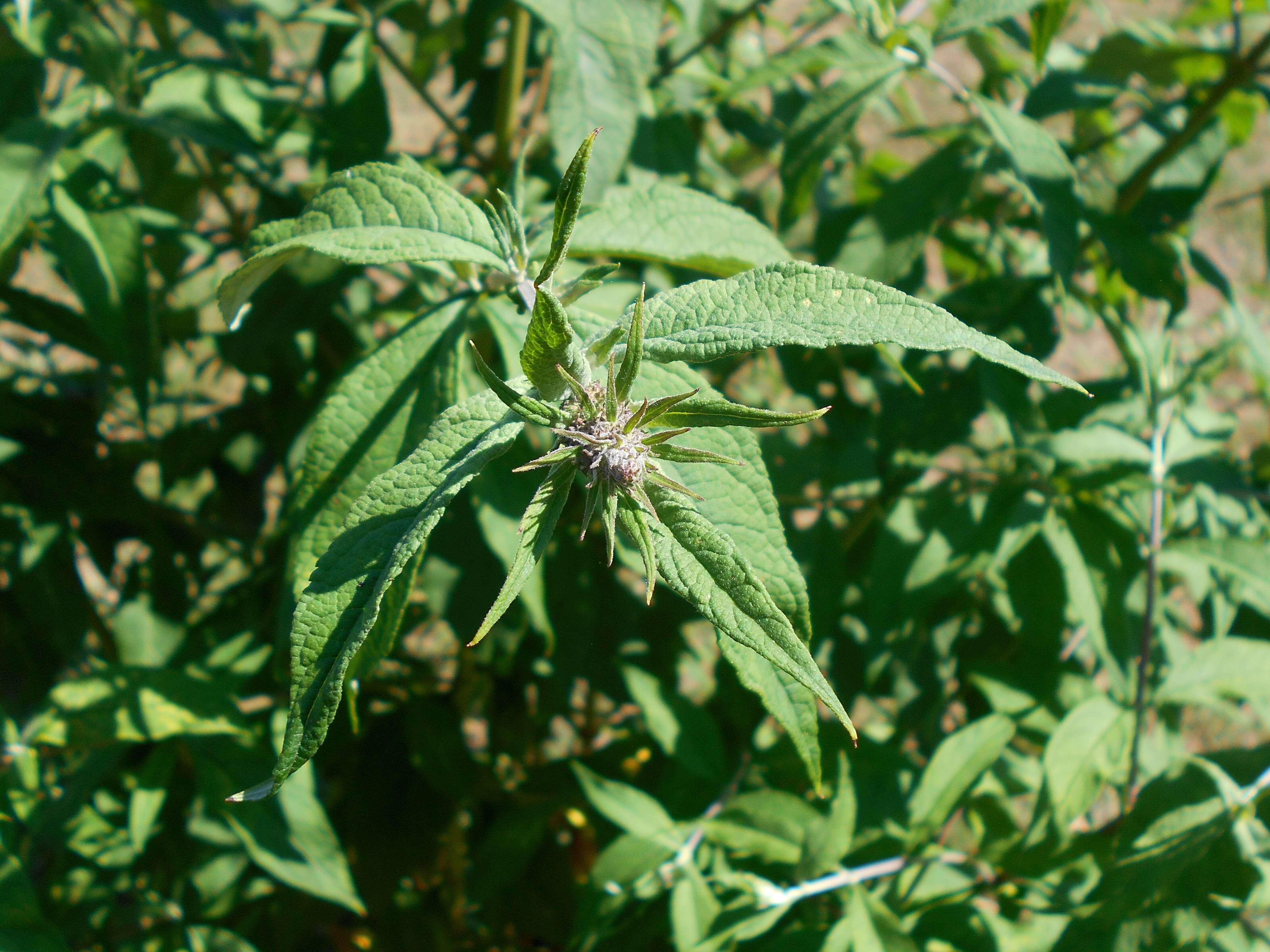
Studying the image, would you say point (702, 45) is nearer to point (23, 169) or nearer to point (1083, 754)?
point (23, 169)

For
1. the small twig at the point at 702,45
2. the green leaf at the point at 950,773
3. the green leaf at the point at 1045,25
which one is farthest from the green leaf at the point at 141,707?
the green leaf at the point at 1045,25

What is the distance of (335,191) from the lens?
3.63 feet

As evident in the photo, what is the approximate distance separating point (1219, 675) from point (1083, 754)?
0.36 m

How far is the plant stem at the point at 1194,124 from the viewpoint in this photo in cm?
199

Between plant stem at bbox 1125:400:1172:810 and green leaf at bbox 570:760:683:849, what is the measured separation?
898 mm

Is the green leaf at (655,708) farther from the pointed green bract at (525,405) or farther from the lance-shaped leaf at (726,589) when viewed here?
the pointed green bract at (525,405)

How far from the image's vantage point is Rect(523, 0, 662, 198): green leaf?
151 centimetres

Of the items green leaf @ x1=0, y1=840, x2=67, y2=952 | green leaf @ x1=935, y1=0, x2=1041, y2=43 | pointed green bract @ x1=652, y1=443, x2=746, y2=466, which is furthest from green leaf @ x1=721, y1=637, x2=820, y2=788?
green leaf @ x1=935, y1=0, x2=1041, y2=43

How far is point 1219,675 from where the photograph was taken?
1.86 metres

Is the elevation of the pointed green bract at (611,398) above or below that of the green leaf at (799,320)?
below

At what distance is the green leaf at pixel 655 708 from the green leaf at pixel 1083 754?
0.73 m

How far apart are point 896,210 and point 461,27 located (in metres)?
1.10

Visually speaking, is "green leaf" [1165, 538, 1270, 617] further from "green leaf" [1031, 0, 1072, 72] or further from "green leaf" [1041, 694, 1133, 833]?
"green leaf" [1031, 0, 1072, 72]

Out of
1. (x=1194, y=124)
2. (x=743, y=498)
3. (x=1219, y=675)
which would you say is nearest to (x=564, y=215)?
(x=743, y=498)
